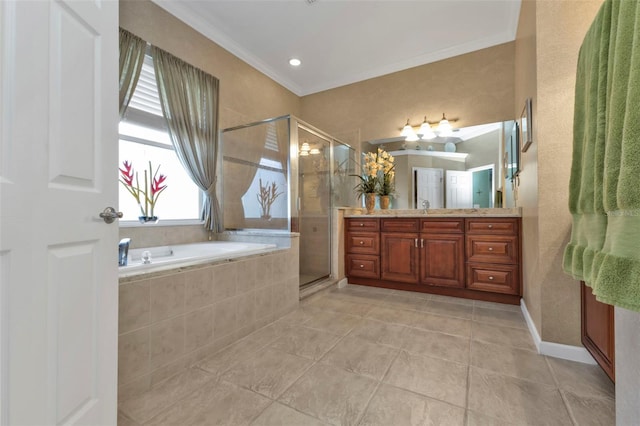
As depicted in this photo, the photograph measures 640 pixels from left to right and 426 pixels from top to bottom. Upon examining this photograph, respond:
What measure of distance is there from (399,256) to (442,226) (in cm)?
57

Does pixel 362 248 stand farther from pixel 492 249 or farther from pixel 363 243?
pixel 492 249

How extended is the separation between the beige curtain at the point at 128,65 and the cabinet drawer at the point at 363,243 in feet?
Answer: 8.47

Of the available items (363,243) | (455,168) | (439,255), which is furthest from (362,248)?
(455,168)

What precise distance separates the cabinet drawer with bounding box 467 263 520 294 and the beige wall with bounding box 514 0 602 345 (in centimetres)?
85

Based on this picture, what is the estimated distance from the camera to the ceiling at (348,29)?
8.49 feet

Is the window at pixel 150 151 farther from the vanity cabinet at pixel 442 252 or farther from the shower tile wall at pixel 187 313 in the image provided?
the vanity cabinet at pixel 442 252

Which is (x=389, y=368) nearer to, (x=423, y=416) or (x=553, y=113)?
(x=423, y=416)

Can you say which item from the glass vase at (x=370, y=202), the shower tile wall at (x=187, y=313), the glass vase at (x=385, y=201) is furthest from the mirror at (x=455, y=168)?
the shower tile wall at (x=187, y=313)

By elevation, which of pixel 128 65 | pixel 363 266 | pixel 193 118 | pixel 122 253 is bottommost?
pixel 363 266

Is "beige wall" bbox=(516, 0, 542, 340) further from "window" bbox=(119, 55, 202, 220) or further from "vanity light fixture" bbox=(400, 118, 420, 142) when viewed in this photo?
"window" bbox=(119, 55, 202, 220)

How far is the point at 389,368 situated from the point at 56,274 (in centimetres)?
156

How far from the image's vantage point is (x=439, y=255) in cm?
287

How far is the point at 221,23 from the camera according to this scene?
9.16 feet

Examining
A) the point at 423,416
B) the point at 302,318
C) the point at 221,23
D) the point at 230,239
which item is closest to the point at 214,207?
the point at 230,239
